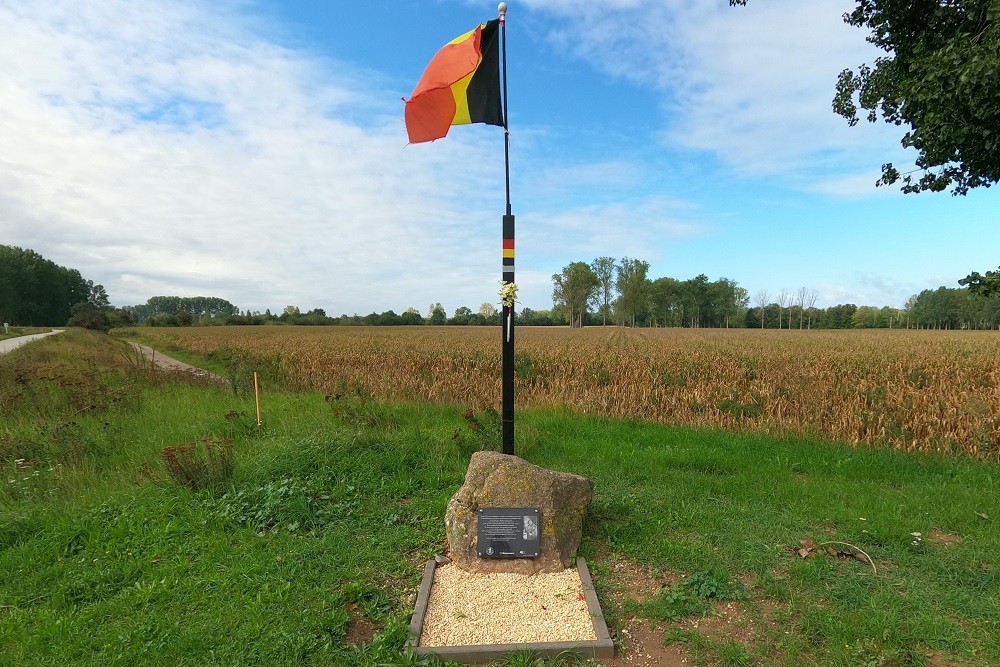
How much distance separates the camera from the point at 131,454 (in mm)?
6680

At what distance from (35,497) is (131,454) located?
1.56 m

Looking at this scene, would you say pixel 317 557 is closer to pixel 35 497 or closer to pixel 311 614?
pixel 311 614

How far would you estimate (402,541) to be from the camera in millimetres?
4328

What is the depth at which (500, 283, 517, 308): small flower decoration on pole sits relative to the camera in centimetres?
477

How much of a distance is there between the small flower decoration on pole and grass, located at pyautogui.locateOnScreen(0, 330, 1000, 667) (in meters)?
2.14

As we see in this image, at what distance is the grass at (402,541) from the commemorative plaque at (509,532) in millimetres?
566

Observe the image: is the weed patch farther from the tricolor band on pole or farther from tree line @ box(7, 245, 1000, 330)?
tree line @ box(7, 245, 1000, 330)

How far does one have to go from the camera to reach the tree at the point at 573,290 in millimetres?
78000

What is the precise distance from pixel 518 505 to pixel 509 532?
0.71 feet

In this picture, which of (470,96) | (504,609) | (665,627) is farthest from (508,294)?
(665,627)

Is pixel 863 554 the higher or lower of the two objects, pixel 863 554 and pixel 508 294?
the lower

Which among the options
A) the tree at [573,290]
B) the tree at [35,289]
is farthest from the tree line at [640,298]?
the tree at [35,289]

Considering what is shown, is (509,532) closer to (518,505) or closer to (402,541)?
(518,505)

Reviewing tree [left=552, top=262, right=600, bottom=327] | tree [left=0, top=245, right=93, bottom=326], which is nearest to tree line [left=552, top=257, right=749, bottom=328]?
tree [left=552, top=262, right=600, bottom=327]
